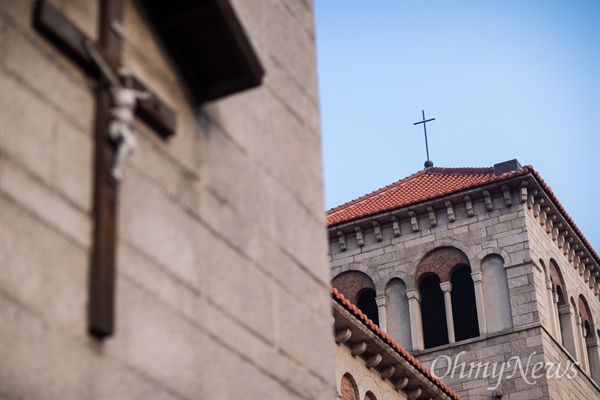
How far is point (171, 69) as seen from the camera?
4.80 metres

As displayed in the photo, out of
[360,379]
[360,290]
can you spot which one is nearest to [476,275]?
[360,290]

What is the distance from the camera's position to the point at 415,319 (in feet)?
96.7

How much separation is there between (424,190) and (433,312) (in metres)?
3.60

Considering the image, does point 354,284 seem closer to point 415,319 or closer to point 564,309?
point 415,319

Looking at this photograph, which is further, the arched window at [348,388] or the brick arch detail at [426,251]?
the brick arch detail at [426,251]

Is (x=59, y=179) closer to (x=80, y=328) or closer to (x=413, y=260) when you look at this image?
(x=80, y=328)

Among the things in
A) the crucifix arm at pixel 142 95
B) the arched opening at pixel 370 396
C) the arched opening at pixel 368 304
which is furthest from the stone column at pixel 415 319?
the crucifix arm at pixel 142 95

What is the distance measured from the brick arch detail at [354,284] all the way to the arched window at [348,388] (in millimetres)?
10617

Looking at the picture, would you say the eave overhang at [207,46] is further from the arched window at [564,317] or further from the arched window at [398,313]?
the arched window at [564,317]

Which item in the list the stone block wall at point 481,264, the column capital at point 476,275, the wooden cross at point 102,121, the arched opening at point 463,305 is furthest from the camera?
the arched opening at point 463,305

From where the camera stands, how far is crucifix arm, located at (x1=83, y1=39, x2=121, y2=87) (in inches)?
163

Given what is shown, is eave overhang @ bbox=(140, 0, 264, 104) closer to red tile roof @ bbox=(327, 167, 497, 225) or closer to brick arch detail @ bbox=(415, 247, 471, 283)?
red tile roof @ bbox=(327, 167, 497, 225)

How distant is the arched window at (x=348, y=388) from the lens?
19391 mm

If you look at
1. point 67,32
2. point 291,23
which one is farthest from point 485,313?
point 67,32
